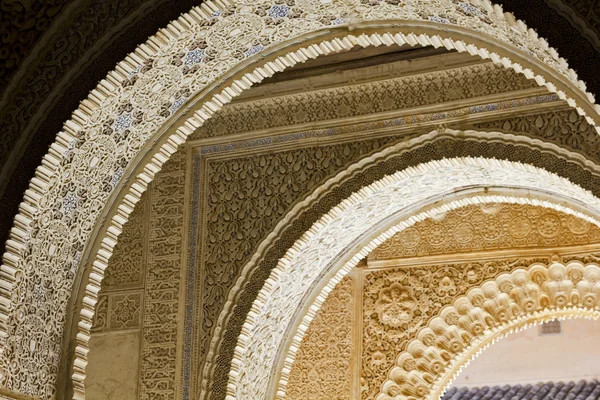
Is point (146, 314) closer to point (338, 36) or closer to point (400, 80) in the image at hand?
point (400, 80)

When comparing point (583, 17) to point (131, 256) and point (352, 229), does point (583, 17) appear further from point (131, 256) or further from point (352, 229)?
point (131, 256)

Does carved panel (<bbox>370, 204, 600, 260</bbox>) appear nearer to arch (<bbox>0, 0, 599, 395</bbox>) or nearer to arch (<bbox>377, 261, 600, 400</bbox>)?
arch (<bbox>377, 261, 600, 400</bbox>)

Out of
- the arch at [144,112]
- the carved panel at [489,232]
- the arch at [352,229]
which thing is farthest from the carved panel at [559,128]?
the arch at [144,112]

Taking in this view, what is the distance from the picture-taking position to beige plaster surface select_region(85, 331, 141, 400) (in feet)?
21.2

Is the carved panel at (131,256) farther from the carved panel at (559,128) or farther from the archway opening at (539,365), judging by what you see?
the archway opening at (539,365)

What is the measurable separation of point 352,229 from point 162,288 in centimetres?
111

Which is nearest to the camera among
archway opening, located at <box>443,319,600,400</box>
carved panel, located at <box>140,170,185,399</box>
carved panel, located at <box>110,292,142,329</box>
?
carved panel, located at <box>140,170,185,399</box>

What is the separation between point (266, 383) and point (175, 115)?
8.99 feet

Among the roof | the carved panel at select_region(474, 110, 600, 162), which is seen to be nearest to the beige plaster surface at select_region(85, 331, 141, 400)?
the carved panel at select_region(474, 110, 600, 162)

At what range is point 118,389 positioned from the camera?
6480 mm

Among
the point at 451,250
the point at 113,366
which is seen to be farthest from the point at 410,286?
the point at 113,366

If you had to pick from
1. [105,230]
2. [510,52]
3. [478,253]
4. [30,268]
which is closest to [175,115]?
[105,230]

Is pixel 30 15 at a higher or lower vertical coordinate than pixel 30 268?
higher

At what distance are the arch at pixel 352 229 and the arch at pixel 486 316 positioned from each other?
25.4 inches
